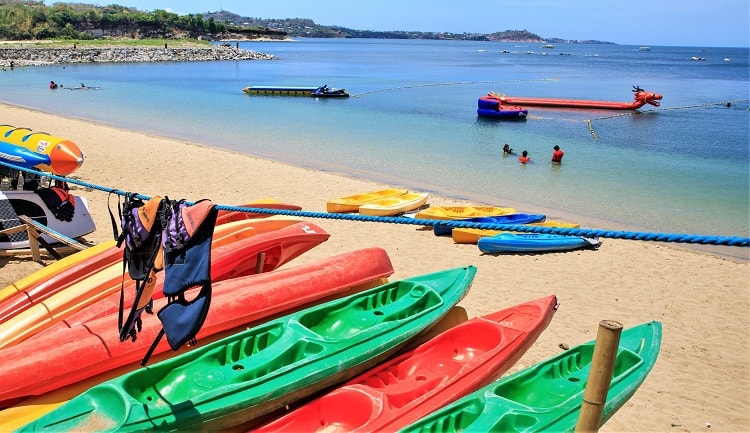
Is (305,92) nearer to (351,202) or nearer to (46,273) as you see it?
(351,202)

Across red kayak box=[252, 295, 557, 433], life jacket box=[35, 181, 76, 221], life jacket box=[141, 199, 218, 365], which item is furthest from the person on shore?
life jacket box=[141, 199, 218, 365]

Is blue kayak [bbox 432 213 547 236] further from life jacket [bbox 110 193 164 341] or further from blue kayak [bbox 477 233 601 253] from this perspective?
life jacket [bbox 110 193 164 341]

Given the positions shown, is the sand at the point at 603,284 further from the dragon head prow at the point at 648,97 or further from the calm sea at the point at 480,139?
the dragon head prow at the point at 648,97

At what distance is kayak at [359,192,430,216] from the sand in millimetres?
298

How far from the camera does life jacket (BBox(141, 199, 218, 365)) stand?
4.20 metres

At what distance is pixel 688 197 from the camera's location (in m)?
17.4

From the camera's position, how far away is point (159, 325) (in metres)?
5.38

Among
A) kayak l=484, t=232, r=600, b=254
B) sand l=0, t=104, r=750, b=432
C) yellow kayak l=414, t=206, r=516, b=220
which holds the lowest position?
sand l=0, t=104, r=750, b=432

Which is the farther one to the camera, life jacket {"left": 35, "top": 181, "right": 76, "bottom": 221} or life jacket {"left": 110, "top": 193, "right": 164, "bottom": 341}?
life jacket {"left": 35, "top": 181, "right": 76, "bottom": 221}

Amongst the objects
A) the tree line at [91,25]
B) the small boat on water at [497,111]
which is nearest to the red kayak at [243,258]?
the small boat on water at [497,111]

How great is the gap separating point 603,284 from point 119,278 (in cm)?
691

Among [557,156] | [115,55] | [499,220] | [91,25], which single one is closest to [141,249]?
[499,220]

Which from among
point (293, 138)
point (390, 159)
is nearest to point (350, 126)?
point (293, 138)

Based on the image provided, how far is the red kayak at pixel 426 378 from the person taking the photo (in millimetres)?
4566
